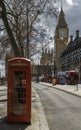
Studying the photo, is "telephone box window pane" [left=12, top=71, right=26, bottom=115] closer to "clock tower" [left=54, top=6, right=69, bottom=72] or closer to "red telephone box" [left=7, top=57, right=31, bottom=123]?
"red telephone box" [left=7, top=57, right=31, bottom=123]

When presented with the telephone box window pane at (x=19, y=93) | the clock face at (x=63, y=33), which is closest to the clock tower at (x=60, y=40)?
the clock face at (x=63, y=33)

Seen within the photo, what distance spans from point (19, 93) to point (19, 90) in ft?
0.33

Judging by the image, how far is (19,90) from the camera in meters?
14.0

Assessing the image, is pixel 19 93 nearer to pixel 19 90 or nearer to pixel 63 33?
pixel 19 90

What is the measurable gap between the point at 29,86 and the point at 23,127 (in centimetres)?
155

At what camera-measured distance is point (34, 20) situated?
37906 mm

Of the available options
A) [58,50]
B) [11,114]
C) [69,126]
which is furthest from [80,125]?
[58,50]

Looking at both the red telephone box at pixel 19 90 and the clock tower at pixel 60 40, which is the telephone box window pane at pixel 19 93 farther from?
the clock tower at pixel 60 40

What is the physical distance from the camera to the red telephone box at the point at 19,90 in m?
13.9

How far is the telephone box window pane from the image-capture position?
13.9 m

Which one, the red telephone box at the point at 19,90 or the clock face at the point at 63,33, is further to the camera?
the clock face at the point at 63,33

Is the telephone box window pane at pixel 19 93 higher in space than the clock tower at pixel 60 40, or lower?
lower

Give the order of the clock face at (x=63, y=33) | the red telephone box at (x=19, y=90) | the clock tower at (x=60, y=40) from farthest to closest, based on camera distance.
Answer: the clock face at (x=63, y=33) < the clock tower at (x=60, y=40) < the red telephone box at (x=19, y=90)

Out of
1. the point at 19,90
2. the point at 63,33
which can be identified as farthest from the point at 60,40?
the point at 19,90
